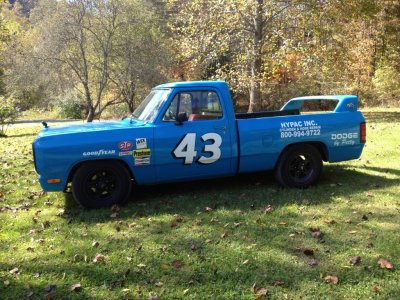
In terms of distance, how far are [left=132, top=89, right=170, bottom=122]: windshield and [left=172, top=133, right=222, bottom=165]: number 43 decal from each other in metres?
0.62

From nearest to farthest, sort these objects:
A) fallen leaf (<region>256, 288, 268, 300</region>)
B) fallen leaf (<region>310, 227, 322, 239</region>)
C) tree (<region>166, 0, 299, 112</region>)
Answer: fallen leaf (<region>256, 288, 268, 300</region>)
fallen leaf (<region>310, 227, 322, 239</region>)
tree (<region>166, 0, 299, 112</region>)

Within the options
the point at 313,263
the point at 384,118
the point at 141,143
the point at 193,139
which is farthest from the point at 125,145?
the point at 384,118

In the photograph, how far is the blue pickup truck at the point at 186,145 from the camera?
5.84 meters

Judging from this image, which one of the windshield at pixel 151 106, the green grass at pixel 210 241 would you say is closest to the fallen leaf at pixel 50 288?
the green grass at pixel 210 241

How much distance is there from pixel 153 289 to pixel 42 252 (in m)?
1.59

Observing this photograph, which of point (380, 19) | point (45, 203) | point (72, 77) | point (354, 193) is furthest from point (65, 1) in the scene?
point (354, 193)

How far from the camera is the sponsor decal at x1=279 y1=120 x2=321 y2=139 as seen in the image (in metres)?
6.64

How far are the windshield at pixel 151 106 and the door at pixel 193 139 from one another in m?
0.17

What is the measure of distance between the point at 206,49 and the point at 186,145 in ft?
37.4

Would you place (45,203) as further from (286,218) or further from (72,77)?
(72,77)

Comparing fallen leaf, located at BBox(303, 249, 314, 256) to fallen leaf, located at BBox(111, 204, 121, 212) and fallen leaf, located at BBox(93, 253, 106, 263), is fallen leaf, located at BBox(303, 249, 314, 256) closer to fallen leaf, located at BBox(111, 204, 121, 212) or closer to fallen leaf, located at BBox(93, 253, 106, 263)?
fallen leaf, located at BBox(93, 253, 106, 263)

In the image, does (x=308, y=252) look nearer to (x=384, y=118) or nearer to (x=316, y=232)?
(x=316, y=232)

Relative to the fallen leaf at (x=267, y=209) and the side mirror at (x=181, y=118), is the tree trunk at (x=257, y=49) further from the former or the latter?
the fallen leaf at (x=267, y=209)

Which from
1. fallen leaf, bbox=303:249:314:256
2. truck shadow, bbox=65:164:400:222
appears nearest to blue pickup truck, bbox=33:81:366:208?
truck shadow, bbox=65:164:400:222
